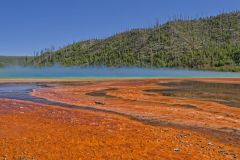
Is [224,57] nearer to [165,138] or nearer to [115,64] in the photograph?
[115,64]

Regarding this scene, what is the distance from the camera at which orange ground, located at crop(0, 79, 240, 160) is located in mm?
12695

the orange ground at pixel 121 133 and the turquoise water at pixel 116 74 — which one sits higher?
the orange ground at pixel 121 133

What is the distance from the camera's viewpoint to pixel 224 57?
483 feet

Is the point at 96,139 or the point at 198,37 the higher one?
the point at 198,37

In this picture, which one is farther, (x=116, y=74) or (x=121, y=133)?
(x=116, y=74)

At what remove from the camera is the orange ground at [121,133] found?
12.7 metres

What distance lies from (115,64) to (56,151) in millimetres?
169761

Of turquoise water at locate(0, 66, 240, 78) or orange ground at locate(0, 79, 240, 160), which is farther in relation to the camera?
turquoise water at locate(0, 66, 240, 78)

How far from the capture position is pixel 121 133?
1606cm

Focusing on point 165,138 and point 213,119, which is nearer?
point 165,138

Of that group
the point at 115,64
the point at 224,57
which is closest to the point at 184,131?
the point at 224,57

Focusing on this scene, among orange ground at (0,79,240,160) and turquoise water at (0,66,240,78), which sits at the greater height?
orange ground at (0,79,240,160)

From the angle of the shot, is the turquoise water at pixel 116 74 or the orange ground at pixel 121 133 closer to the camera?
the orange ground at pixel 121 133

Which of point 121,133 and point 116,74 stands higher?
point 121,133
